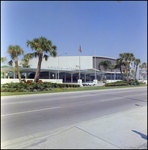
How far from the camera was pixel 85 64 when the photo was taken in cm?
8462

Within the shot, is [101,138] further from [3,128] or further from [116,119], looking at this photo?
[3,128]

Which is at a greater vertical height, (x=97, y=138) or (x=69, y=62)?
(x=69, y=62)

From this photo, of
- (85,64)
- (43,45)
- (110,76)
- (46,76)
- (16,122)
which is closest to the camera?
(16,122)

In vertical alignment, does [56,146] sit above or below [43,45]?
below

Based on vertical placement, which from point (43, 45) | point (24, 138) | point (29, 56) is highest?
point (43, 45)

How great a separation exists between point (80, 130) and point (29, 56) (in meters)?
20.3

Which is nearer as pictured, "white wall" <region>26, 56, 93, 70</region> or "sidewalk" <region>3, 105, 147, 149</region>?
"sidewalk" <region>3, 105, 147, 149</region>

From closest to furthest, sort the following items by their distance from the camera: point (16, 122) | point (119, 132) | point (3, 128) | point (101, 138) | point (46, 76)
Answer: point (101, 138) → point (119, 132) → point (3, 128) → point (16, 122) → point (46, 76)

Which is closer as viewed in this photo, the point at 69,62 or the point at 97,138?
the point at 97,138

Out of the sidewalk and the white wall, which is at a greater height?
the white wall

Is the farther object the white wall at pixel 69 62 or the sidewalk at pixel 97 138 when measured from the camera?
the white wall at pixel 69 62

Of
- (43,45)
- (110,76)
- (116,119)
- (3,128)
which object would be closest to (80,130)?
(116,119)

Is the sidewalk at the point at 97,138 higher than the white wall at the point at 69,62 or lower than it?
lower

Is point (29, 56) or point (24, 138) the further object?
point (29, 56)
